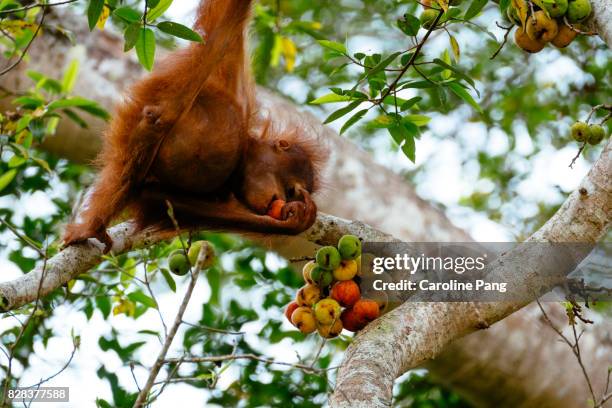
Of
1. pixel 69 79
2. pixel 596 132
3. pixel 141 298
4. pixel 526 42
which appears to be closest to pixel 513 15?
pixel 526 42

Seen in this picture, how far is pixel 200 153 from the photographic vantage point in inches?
142

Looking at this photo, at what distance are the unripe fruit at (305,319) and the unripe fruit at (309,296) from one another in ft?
0.13

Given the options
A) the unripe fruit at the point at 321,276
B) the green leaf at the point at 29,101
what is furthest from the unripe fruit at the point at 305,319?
the green leaf at the point at 29,101

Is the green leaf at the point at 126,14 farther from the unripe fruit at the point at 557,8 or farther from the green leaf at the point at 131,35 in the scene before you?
the unripe fruit at the point at 557,8

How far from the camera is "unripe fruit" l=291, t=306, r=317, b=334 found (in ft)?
9.38

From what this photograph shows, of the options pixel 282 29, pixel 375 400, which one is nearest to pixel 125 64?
pixel 282 29

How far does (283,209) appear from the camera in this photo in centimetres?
362

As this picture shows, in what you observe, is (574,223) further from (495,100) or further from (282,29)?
(495,100)

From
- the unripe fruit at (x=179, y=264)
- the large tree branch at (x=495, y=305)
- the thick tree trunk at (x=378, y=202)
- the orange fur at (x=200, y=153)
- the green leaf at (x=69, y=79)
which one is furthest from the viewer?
the thick tree trunk at (x=378, y=202)

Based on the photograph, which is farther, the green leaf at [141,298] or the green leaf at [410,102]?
the green leaf at [141,298]

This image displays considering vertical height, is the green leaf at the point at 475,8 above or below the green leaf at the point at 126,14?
above

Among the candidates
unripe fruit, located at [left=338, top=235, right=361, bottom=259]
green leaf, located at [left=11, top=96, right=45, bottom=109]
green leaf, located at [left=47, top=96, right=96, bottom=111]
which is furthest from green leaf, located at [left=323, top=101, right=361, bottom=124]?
green leaf, located at [left=11, top=96, right=45, bottom=109]

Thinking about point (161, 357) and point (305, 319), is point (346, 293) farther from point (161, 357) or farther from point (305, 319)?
point (161, 357)

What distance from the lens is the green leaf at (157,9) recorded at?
2750mm
